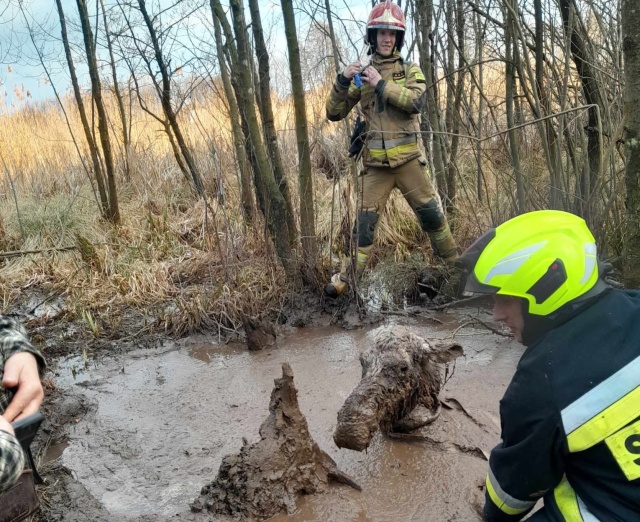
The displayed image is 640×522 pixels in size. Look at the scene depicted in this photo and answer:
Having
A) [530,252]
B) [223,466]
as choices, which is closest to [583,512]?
[530,252]

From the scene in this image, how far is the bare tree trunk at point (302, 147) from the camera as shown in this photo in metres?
4.80

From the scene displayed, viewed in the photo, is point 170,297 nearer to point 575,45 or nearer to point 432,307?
point 432,307

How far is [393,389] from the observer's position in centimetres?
273

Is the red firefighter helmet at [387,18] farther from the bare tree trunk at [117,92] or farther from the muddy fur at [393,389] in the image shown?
the bare tree trunk at [117,92]

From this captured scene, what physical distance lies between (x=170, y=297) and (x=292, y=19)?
2.73 metres

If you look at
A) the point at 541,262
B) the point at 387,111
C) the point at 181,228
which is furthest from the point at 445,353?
the point at 181,228

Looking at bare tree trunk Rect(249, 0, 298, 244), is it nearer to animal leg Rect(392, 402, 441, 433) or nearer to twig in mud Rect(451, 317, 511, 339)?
twig in mud Rect(451, 317, 511, 339)

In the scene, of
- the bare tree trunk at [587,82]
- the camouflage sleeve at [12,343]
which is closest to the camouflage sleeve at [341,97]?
the bare tree trunk at [587,82]

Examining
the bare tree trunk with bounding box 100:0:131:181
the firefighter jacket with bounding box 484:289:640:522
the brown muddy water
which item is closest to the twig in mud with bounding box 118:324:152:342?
the brown muddy water

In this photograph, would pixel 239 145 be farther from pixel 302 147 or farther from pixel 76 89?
pixel 76 89

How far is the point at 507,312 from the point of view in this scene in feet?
5.21

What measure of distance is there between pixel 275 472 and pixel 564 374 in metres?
1.52

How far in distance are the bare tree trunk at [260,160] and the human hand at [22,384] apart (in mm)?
3270

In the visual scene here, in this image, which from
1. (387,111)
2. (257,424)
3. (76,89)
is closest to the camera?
(257,424)
